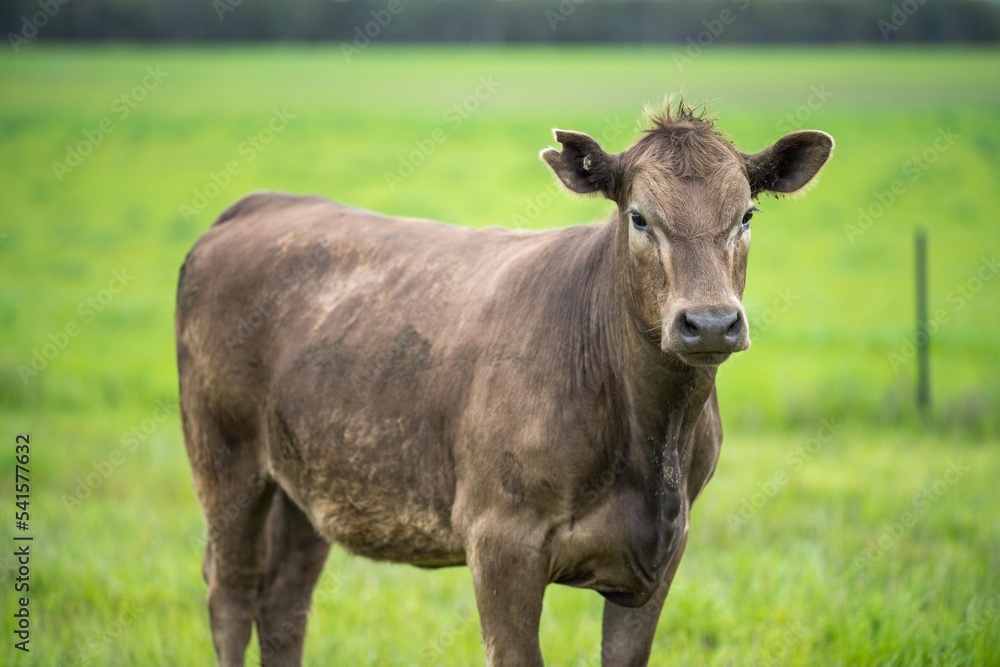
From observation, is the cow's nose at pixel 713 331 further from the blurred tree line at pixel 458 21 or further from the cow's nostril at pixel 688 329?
the blurred tree line at pixel 458 21

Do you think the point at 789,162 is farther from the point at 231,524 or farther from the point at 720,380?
the point at 720,380

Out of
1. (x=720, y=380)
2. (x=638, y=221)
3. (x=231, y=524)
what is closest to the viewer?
(x=638, y=221)

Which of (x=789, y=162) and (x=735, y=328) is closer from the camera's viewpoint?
(x=735, y=328)

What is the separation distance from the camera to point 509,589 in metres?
4.06

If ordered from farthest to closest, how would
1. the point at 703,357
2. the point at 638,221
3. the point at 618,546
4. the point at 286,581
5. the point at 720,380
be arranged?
1. the point at 720,380
2. the point at 286,581
3. the point at 618,546
4. the point at 638,221
5. the point at 703,357

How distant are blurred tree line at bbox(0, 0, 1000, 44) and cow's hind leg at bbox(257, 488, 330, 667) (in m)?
63.3

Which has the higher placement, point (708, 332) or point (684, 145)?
point (684, 145)

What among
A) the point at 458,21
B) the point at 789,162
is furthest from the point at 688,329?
the point at 458,21

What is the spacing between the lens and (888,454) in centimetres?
1020

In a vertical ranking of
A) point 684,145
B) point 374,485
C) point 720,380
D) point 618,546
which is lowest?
point 720,380

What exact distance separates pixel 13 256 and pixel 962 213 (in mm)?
22177

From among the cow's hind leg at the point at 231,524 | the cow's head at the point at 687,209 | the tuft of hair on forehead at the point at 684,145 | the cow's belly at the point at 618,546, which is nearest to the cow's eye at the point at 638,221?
the cow's head at the point at 687,209

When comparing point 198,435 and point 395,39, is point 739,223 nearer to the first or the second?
point 198,435

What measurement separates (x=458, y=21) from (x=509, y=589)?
8066 centimetres
